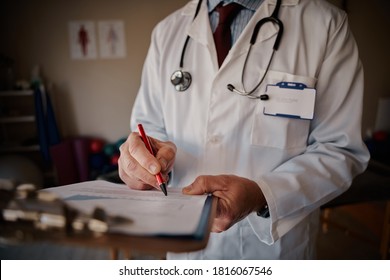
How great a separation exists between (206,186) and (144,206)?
0.10 metres

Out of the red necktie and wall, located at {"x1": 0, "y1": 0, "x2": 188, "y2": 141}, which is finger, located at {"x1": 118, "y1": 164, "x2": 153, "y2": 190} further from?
wall, located at {"x1": 0, "y1": 0, "x2": 188, "y2": 141}

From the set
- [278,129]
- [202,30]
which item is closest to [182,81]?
[202,30]

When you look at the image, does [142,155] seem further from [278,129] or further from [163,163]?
[278,129]

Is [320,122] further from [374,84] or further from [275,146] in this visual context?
[374,84]

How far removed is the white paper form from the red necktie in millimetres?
326

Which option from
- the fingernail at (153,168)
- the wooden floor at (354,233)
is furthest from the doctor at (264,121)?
the wooden floor at (354,233)

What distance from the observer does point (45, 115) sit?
164cm

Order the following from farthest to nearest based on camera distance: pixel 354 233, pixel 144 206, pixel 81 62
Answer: pixel 81 62
pixel 354 233
pixel 144 206

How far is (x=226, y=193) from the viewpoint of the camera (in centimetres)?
37

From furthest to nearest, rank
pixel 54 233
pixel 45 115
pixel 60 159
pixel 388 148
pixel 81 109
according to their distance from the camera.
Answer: pixel 81 109
pixel 45 115
pixel 388 148
pixel 60 159
pixel 54 233

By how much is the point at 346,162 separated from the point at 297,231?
8.2 inches

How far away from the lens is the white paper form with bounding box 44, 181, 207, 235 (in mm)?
215

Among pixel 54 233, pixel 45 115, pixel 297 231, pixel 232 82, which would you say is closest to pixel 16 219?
pixel 54 233

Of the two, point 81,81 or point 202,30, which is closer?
point 202,30
